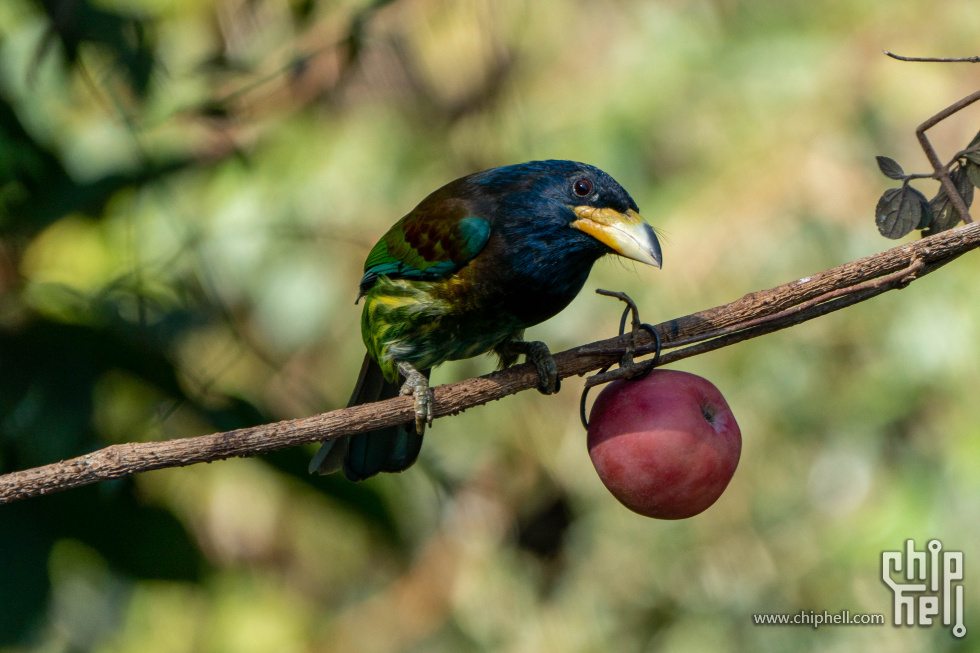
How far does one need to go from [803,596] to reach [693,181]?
1.86 m

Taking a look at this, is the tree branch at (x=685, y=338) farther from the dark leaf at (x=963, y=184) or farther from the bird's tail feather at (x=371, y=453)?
the bird's tail feather at (x=371, y=453)

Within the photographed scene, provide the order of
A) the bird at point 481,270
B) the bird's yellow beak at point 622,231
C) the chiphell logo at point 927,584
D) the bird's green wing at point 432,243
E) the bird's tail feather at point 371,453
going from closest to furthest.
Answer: the bird's yellow beak at point 622,231
the bird at point 481,270
the bird's green wing at point 432,243
the bird's tail feather at point 371,453
the chiphell logo at point 927,584

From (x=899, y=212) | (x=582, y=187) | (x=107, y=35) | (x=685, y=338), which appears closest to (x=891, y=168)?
(x=899, y=212)

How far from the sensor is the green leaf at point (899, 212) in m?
1.81

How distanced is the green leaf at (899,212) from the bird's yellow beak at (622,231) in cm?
45

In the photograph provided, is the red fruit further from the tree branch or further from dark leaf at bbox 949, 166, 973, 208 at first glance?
dark leaf at bbox 949, 166, 973, 208

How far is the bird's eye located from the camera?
7.29ft

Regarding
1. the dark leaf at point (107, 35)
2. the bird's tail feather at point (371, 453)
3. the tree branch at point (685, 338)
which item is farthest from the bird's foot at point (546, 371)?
the dark leaf at point (107, 35)

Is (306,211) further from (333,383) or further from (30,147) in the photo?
(30,147)

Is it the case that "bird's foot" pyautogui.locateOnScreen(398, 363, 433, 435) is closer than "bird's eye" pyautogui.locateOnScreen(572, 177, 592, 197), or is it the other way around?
"bird's foot" pyautogui.locateOnScreen(398, 363, 433, 435)

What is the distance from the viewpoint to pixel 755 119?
4.12 metres

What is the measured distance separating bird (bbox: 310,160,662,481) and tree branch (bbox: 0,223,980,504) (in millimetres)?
204

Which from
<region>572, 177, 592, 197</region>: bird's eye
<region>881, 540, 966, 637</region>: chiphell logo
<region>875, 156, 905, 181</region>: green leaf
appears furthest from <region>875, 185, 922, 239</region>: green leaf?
<region>881, 540, 966, 637</region>: chiphell logo

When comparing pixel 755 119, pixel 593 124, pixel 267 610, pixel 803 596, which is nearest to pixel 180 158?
pixel 593 124
